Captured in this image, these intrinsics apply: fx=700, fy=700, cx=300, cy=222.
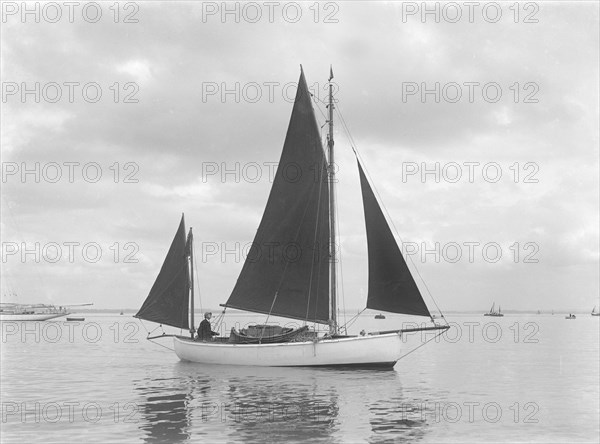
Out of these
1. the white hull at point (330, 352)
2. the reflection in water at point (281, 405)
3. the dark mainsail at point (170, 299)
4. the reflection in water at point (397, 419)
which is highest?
the dark mainsail at point (170, 299)

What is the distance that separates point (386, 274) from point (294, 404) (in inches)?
461

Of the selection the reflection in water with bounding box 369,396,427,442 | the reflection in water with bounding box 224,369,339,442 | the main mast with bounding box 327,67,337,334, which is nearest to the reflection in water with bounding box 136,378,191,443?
the reflection in water with bounding box 224,369,339,442

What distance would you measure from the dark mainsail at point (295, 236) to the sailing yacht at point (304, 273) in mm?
53

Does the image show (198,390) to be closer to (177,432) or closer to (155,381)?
(155,381)

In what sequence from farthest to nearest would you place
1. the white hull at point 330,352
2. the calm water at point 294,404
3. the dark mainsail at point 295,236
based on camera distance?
the dark mainsail at point 295,236 → the white hull at point 330,352 → the calm water at point 294,404

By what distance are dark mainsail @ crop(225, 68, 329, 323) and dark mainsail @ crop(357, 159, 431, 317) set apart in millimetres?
2871

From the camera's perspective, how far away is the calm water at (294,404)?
19542 mm

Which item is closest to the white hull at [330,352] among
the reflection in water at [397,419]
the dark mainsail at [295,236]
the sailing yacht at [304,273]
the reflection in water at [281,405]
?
the sailing yacht at [304,273]

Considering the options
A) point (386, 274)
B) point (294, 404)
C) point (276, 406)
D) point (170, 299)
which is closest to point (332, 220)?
point (386, 274)

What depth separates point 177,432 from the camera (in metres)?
19.4

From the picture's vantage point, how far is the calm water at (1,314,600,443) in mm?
19542

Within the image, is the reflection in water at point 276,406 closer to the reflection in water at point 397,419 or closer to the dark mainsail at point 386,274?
the reflection in water at point 397,419

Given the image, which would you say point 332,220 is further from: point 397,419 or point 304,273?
point 397,419

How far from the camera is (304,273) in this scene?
123ft
